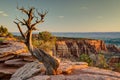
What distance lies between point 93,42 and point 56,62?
136m

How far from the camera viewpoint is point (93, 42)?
492ft

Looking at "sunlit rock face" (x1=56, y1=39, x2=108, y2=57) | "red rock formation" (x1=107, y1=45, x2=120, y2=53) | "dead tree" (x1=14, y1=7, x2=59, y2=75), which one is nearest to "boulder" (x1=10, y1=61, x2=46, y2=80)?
A: "dead tree" (x1=14, y1=7, x2=59, y2=75)

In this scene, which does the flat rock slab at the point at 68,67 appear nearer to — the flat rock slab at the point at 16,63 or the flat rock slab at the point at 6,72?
the flat rock slab at the point at 6,72

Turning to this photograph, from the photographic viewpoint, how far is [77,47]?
445 feet

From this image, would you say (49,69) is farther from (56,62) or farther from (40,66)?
(40,66)

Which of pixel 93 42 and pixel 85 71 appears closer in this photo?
pixel 85 71

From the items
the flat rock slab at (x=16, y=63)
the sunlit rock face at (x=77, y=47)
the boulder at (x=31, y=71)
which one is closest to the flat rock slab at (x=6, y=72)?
the flat rock slab at (x=16, y=63)

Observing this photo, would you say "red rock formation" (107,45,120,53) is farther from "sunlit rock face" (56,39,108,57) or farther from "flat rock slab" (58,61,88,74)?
"flat rock slab" (58,61,88,74)

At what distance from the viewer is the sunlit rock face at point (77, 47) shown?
126150 millimetres

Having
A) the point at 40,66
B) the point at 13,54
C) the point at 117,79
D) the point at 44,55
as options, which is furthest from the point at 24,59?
the point at 117,79

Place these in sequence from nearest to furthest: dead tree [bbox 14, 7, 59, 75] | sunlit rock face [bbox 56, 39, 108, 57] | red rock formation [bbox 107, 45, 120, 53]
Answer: dead tree [bbox 14, 7, 59, 75] < sunlit rock face [bbox 56, 39, 108, 57] < red rock formation [bbox 107, 45, 120, 53]

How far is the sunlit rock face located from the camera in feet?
414

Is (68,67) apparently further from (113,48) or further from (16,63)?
(113,48)

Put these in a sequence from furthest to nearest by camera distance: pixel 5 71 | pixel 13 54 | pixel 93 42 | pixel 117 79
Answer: pixel 93 42 < pixel 13 54 < pixel 5 71 < pixel 117 79
